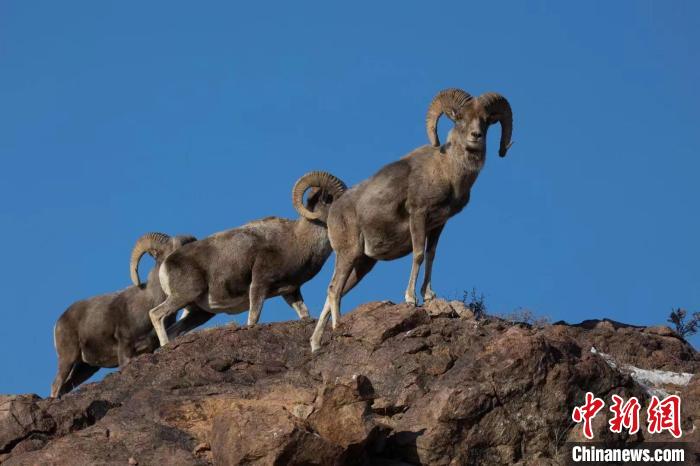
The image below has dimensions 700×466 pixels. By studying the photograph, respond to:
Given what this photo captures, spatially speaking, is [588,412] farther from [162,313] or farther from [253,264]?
[162,313]

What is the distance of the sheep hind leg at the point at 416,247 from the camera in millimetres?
17938

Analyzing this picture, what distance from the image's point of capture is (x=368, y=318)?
55.2 feet

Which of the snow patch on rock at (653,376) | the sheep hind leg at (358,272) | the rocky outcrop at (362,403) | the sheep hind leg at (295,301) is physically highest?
the sheep hind leg at (295,301)

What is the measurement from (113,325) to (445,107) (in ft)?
25.9

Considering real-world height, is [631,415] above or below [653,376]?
below

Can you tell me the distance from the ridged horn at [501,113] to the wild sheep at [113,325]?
648cm

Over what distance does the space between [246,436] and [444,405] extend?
2.21m

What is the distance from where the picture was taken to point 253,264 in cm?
2178

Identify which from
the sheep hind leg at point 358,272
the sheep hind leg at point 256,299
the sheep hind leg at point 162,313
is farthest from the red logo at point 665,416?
the sheep hind leg at point 162,313

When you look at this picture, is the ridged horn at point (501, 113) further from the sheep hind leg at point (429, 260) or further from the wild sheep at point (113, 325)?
the wild sheep at point (113, 325)

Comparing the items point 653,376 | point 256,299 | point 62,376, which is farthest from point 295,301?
point 653,376

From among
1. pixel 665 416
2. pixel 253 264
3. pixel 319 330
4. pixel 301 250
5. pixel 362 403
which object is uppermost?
pixel 301 250

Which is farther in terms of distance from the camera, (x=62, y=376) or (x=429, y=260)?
(x=62, y=376)

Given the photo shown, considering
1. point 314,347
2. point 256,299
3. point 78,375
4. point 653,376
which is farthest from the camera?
point 78,375
